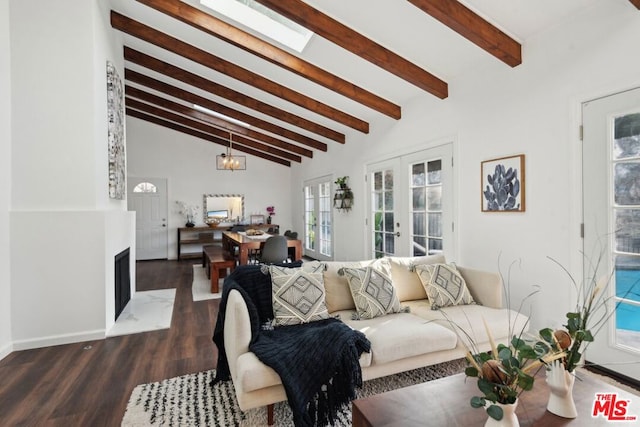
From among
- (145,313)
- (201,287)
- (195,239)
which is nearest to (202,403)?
(145,313)

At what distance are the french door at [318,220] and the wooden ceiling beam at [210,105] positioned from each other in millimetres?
965

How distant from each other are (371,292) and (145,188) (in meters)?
7.24

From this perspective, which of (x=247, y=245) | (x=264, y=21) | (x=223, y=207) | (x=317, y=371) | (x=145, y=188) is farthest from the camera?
(x=223, y=207)

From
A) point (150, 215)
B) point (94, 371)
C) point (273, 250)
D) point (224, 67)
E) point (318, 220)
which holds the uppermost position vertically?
point (224, 67)

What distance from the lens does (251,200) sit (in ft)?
29.3

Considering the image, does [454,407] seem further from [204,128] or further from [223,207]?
[223,207]

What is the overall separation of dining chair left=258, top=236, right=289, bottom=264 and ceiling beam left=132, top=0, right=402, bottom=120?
2.20 meters

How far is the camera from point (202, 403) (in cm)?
204

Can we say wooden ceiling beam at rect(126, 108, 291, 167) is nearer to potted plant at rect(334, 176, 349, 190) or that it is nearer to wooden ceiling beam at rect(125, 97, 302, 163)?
wooden ceiling beam at rect(125, 97, 302, 163)

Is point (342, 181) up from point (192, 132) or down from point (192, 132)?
down

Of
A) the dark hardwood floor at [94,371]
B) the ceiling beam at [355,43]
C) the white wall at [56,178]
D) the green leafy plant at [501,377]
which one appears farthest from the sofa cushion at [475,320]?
the white wall at [56,178]

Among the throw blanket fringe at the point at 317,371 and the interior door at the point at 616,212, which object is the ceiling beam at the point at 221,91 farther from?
the throw blanket fringe at the point at 317,371

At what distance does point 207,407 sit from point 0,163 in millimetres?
2613

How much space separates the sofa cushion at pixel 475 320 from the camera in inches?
90.1
